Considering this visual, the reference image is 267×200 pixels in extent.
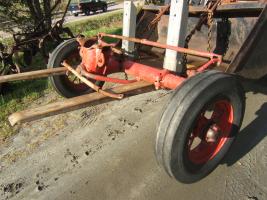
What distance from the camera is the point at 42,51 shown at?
7.27 metres

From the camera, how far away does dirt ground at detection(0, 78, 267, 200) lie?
3.07m

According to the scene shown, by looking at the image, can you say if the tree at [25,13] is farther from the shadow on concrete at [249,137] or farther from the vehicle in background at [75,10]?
the vehicle in background at [75,10]

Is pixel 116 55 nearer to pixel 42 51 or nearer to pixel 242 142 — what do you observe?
pixel 242 142

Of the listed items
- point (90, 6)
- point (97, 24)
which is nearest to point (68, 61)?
point (97, 24)

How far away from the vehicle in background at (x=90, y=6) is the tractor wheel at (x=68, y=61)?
23.8m

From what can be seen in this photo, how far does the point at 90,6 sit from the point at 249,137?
85.1 feet

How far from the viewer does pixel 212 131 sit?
2885 millimetres

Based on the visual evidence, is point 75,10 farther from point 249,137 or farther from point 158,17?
point 249,137

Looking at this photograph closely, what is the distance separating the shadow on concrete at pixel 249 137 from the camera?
11.3 feet

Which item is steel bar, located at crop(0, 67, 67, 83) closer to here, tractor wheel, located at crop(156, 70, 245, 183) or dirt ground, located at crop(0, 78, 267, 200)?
dirt ground, located at crop(0, 78, 267, 200)

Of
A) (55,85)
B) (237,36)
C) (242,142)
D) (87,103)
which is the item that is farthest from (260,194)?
(55,85)

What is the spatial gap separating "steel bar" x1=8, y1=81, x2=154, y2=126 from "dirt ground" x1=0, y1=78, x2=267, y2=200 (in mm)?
533

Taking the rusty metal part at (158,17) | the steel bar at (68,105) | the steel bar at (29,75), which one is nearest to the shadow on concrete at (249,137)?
the steel bar at (68,105)

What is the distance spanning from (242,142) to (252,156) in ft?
0.85
